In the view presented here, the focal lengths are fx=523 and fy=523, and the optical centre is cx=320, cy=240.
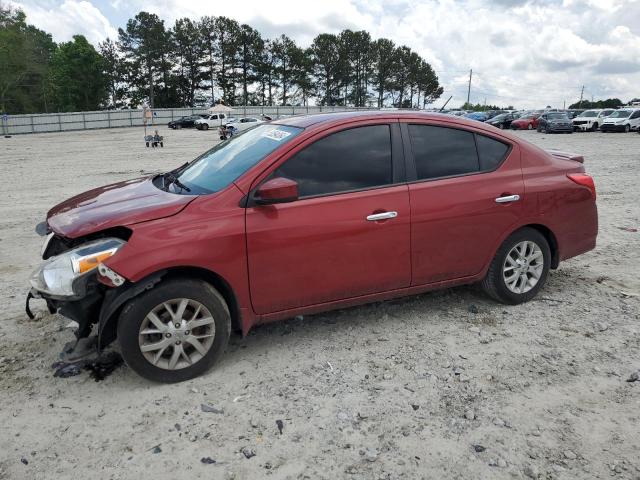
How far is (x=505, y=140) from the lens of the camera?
15.1 feet

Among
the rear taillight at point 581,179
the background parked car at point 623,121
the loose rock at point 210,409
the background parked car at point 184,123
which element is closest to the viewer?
the loose rock at point 210,409

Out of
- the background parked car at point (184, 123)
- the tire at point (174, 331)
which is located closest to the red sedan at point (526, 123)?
the background parked car at point (184, 123)

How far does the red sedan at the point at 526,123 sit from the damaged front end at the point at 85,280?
4391 cm

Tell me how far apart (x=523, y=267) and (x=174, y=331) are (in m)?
3.06

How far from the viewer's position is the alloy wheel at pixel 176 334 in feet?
11.1

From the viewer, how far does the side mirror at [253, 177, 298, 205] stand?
3.47 m

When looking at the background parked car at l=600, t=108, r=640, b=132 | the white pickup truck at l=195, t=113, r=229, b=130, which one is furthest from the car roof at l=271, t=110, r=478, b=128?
the white pickup truck at l=195, t=113, r=229, b=130

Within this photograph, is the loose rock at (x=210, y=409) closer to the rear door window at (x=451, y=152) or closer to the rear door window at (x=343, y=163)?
the rear door window at (x=343, y=163)

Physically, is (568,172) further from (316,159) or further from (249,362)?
(249,362)

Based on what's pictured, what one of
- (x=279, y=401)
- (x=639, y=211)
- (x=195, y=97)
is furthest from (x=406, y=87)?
(x=279, y=401)

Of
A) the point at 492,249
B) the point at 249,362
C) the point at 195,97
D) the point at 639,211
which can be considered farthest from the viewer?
the point at 195,97

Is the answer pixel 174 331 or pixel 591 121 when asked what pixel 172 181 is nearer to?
pixel 174 331

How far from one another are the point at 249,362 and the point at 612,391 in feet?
8.02

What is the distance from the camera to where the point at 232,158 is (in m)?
4.14
